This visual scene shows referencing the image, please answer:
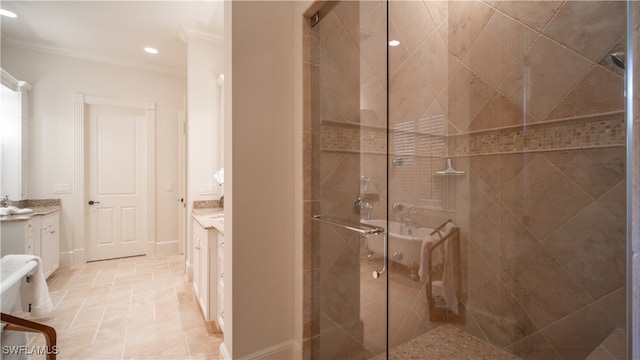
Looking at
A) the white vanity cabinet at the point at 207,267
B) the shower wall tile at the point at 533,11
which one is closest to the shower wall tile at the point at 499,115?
the shower wall tile at the point at 533,11

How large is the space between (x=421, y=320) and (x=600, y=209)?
104 centimetres

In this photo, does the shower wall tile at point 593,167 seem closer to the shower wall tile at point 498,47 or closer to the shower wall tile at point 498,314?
the shower wall tile at point 498,47

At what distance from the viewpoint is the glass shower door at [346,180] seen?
1530mm

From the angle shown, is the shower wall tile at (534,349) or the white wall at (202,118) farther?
the white wall at (202,118)

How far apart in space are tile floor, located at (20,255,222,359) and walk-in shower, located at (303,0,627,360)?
1.17 m

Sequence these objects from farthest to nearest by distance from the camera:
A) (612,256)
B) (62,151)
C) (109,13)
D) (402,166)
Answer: (62,151) → (109,13) → (402,166) → (612,256)

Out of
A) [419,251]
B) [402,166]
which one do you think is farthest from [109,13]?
[419,251]

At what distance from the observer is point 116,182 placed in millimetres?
4289

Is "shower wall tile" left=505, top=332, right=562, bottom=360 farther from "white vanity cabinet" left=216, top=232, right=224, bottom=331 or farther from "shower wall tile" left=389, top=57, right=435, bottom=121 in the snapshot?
"white vanity cabinet" left=216, top=232, right=224, bottom=331

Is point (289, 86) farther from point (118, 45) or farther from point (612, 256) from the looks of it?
point (118, 45)

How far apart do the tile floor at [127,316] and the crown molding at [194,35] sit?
3.00 m

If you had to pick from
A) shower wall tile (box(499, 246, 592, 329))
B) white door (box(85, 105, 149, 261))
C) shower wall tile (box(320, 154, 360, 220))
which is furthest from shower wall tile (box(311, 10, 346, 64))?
white door (box(85, 105, 149, 261))

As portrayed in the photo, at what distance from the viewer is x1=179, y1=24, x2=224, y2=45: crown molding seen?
3.28m

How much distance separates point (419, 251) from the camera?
1.66 meters
